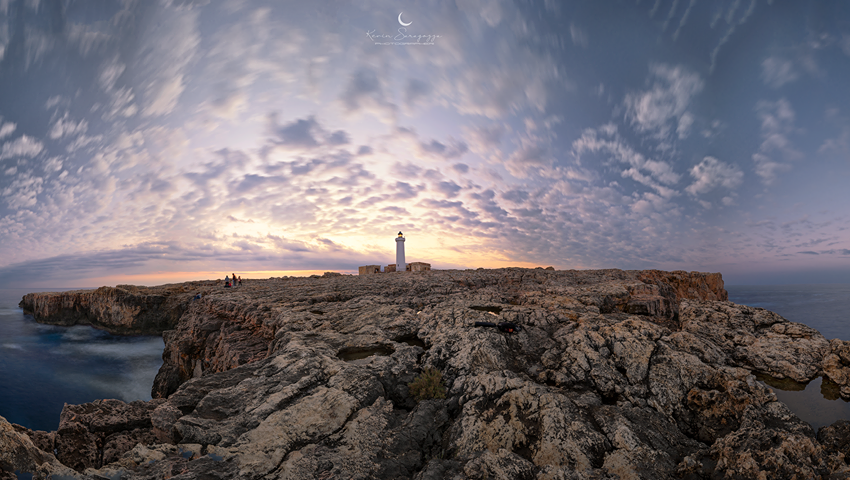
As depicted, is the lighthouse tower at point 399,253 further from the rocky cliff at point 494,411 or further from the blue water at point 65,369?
the rocky cliff at point 494,411

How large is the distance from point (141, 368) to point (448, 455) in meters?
50.4

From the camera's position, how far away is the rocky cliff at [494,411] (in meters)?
6.87

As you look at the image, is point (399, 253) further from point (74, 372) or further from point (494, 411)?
point (494, 411)

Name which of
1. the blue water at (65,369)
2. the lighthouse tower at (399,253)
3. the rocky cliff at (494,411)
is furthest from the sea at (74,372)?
the lighthouse tower at (399,253)

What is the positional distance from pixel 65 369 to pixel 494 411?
2369 inches

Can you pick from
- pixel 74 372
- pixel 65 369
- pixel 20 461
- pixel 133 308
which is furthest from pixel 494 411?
pixel 133 308

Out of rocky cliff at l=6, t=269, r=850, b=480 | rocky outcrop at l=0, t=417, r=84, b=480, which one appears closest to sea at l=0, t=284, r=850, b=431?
rocky cliff at l=6, t=269, r=850, b=480

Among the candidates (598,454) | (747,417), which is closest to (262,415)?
(598,454)

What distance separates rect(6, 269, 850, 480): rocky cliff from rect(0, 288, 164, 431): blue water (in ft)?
109

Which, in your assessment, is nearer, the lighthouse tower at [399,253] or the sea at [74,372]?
the sea at [74,372]

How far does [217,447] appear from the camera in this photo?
284 inches

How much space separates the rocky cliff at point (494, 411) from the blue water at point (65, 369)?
3321 centimetres

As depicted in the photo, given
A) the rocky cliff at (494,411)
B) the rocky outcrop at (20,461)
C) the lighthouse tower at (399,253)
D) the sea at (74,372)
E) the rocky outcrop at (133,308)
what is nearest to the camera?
the rocky outcrop at (20,461)

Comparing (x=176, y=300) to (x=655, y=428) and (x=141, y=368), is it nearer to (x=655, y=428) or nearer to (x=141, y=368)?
(x=141, y=368)
